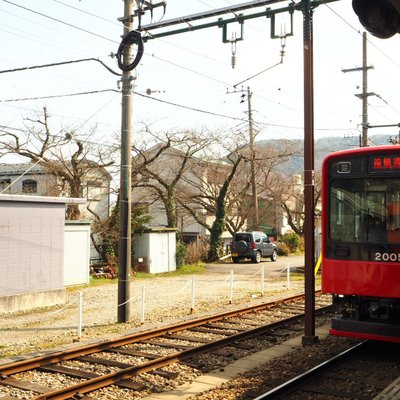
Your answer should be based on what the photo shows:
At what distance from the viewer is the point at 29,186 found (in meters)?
32.7

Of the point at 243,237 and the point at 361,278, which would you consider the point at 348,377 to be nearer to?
the point at 361,278

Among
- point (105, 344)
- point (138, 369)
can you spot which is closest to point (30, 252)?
point (105, 344)

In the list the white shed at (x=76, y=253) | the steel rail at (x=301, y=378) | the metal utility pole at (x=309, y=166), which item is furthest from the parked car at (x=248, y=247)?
the steel rail at (x=301, y=378)

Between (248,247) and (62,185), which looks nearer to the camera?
(62,185)

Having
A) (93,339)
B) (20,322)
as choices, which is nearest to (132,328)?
(93,339)

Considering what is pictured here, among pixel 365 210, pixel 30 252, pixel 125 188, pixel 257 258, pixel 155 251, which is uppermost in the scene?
pixel 125 188

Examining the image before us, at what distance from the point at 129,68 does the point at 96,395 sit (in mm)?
7897

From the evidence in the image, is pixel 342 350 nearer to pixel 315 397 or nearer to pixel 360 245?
pixel 360 245

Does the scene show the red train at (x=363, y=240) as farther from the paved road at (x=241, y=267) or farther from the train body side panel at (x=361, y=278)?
the paved road at (x=241, y=267)

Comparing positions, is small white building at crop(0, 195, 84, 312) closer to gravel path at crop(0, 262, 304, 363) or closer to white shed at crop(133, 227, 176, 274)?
gravel path at crop(0, 262, 304, 363)

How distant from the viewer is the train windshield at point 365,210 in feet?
27.0

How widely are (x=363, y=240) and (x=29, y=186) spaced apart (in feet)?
90.8

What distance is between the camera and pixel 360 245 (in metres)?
8.50

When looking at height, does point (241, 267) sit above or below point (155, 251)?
below
